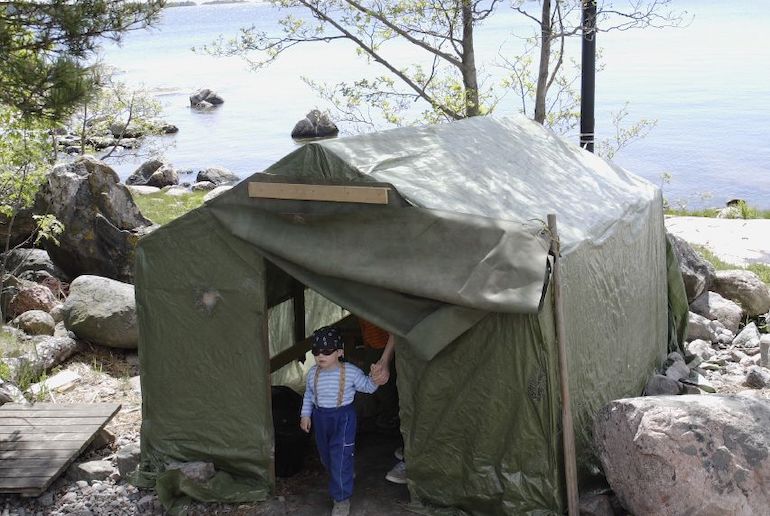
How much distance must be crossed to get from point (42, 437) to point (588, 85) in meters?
7.00

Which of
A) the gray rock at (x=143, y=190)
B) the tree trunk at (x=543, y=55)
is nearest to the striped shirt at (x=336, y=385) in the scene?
the tree trunk at (x=543, y=55)

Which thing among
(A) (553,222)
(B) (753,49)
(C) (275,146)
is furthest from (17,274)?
(B) (753,49)

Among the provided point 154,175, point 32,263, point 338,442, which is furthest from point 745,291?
point 154,175

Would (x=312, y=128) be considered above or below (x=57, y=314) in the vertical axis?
above

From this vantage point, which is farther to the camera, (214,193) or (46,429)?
(214,193)

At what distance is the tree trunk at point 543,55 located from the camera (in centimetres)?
1213

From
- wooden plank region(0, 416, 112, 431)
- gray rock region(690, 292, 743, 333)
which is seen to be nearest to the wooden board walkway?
wooden plank region(0, 416, 112, 431)

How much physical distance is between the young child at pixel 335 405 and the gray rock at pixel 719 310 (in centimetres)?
573

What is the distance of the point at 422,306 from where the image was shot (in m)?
5.92

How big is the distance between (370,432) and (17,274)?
6.77 meters

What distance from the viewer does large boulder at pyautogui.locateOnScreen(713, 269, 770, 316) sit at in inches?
437

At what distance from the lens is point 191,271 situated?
6625 millimetres

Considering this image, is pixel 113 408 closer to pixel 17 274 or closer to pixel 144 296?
pixel 144 296

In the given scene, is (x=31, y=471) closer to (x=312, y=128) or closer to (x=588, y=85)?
(x=588, y=85)
